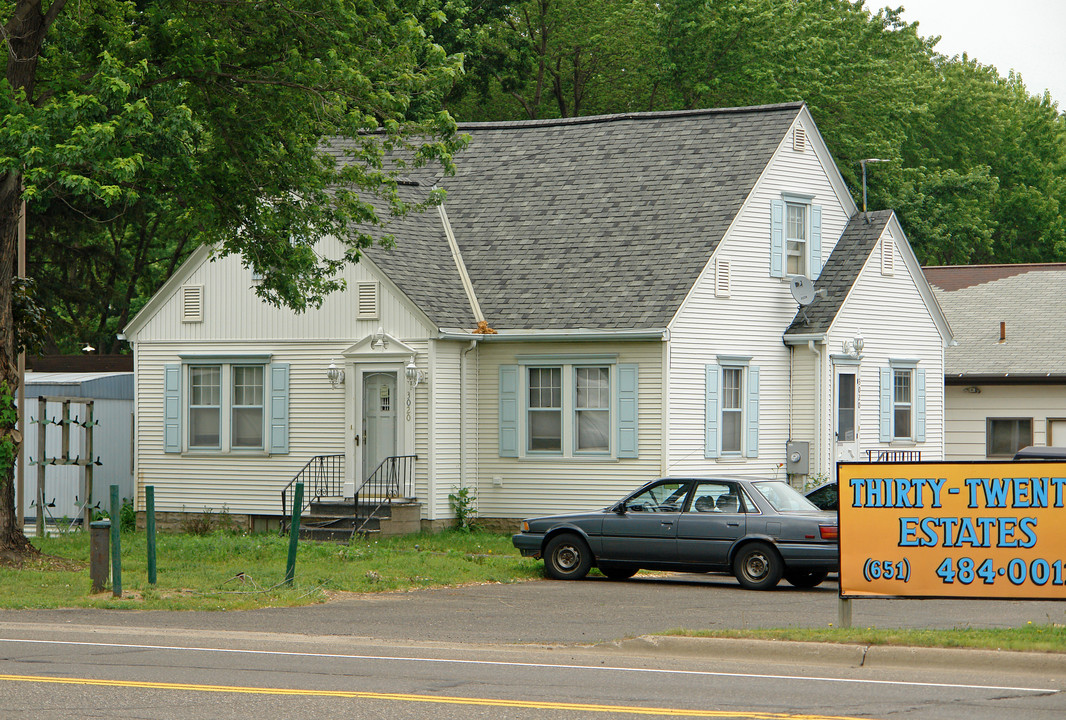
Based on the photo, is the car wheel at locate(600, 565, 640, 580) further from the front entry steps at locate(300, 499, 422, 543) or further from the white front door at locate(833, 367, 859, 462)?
the white front door at locate(833, 367, 859, 462)

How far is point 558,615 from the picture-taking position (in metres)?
16.0

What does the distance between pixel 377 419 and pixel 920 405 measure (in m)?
12.0

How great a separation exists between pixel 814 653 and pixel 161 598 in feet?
27.5

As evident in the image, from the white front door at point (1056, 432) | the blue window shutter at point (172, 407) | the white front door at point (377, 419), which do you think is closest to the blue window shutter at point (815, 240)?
the white front door at point (1056, 432)

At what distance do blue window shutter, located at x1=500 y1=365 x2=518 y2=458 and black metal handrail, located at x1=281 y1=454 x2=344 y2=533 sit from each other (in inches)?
120

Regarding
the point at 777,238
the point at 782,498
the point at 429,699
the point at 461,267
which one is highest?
the point at 777,238

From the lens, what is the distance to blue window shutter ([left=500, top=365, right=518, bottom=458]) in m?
26.1

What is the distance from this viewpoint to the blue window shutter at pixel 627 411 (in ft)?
82.4

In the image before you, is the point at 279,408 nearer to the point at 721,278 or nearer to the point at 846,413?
the point at 721,278

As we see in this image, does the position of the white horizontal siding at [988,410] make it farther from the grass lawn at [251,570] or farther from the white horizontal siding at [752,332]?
the grass lawn at [251,570]

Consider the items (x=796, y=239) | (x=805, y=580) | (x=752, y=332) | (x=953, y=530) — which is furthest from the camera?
(x=796, y=239)

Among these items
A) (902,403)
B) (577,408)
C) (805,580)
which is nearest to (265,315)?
(577,408)

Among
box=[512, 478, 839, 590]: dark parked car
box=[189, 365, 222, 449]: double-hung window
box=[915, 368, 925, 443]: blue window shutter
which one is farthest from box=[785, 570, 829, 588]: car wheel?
box=[189, 365, 222, 449]: double-hung window

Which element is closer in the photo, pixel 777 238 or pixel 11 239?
pixel 11 239
